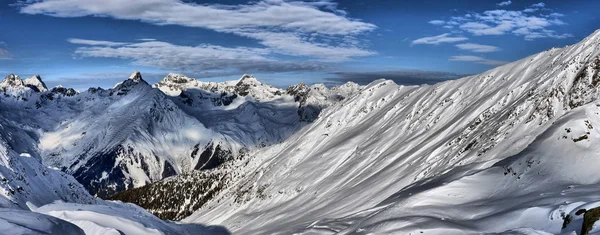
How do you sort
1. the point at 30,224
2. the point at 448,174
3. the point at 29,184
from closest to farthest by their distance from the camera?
1. the point at 30,224
2. the point at 448,174
3. the point at 29,184

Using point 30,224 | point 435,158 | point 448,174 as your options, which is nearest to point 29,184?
point 30,224

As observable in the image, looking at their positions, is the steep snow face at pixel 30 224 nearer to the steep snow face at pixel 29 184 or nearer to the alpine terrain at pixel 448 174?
the alpine terrain at pixel 448 174

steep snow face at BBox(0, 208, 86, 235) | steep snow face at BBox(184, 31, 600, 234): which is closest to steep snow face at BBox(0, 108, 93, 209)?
steep snow face at BBox(0, 208, 86, 235)

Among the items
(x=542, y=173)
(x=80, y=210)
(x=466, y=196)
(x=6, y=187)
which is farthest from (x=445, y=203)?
(x=6, y=187)

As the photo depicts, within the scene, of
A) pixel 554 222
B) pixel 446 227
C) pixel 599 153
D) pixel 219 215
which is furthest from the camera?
pixel 219 215

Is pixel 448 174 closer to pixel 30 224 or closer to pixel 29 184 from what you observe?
pixel 30 224

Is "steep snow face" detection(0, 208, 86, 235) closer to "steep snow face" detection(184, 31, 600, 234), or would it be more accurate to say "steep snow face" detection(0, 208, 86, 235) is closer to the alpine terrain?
the alpine terrain

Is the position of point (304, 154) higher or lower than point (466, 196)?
lower

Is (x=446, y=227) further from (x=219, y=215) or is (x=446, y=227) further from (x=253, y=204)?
(x=219, y=215)

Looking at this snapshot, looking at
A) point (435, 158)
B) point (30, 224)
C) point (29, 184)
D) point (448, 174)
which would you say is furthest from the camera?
point (435, 158)
